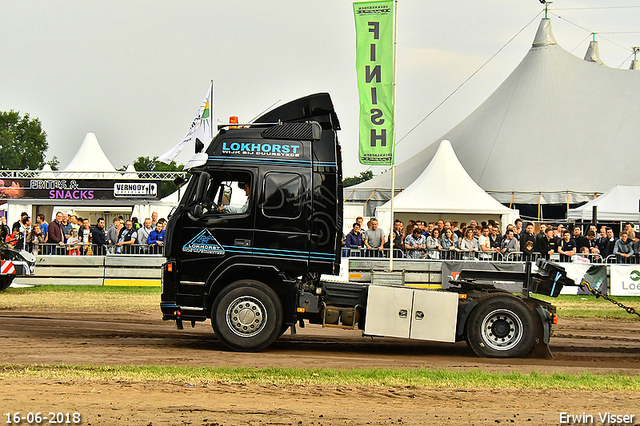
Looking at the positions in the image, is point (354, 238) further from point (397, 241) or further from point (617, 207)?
point (617, 207)

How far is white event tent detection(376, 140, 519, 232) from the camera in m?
26.7

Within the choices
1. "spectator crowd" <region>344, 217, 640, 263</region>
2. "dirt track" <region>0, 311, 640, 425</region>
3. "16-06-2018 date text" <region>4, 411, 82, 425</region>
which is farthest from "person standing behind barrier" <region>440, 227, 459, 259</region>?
"16-06-2018 date text" <region>4, 411, 82, 425</region>

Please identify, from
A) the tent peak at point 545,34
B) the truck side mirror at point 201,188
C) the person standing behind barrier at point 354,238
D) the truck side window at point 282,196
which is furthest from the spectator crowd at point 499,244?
the tent peak at point 545,34

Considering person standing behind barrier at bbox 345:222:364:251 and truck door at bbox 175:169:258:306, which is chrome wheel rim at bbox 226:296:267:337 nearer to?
truck door at bbox 175:169:258:306

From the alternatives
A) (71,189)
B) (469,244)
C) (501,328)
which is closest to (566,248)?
(469,244)

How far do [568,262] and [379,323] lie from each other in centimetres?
1139

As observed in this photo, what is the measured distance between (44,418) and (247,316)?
165 inches

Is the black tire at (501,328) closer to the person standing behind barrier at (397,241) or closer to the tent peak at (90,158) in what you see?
the person standing behind barrier at (397,241)

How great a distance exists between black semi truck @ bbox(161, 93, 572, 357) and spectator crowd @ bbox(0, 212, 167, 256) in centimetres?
997

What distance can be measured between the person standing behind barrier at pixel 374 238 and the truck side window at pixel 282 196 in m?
8.31

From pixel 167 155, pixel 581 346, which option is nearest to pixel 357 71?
pixel 581 346

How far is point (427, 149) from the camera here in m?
39.5

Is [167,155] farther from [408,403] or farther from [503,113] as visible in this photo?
[408,403]

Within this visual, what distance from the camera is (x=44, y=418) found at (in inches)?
241
